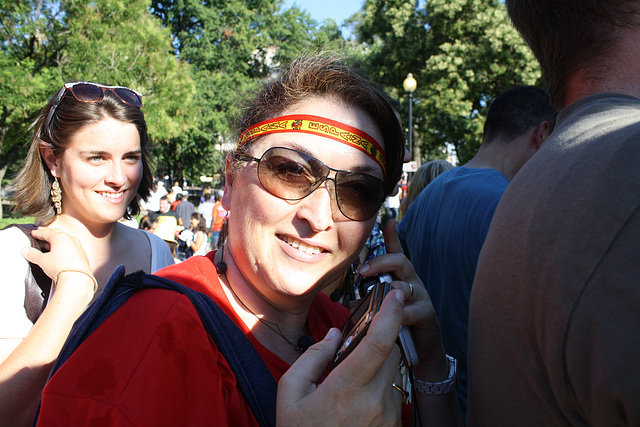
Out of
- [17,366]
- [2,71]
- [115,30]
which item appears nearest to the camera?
[17,366]

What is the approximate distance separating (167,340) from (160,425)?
20cm

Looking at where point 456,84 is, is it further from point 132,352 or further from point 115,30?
point 132,352

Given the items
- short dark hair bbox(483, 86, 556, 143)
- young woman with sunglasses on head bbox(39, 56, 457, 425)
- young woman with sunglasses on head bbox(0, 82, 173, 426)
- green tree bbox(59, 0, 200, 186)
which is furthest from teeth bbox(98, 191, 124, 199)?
green tree bbox(59, 0, 200, 186)

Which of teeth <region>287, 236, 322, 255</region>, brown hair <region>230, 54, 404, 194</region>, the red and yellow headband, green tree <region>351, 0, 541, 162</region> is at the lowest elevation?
teeth <region>287, 236, 322, 255</region>

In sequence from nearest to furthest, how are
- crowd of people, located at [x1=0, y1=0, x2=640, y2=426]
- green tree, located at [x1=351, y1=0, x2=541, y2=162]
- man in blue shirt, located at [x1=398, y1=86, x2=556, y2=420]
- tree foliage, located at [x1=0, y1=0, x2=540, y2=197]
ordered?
crowd of people, located at [x1=0, y1=0, x2=640, y2=426]
man in blue shirt, located at [x1=398, y1=86, x2=556, y2=420]
tree foliage, located at [x1=0, y1=0, x2=540, y2=197]
green tree, located at [x1=351, y1=0, x2=541, y2=162]

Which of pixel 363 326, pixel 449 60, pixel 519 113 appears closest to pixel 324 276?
pixel 363 326

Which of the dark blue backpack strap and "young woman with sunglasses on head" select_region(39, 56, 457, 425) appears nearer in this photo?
"young woman with sunglasses on head" select_region(39, 56, 457, 425)

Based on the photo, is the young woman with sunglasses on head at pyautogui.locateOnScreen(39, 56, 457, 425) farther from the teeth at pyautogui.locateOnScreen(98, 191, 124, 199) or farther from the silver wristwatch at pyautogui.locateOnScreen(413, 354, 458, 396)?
the teeth at pyautogui.locateOnScreen(98, 191, 124, 199)

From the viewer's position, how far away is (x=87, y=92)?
2.48m

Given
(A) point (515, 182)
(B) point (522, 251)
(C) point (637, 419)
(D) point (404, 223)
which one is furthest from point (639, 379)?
(D) point (404, 223)

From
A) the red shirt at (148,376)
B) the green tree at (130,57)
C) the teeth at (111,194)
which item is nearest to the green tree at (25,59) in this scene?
the green tree at (130,57)

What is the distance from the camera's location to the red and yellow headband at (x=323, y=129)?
1.60 metres

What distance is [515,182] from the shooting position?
108 centimetres

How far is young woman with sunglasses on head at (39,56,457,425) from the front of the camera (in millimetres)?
1049
